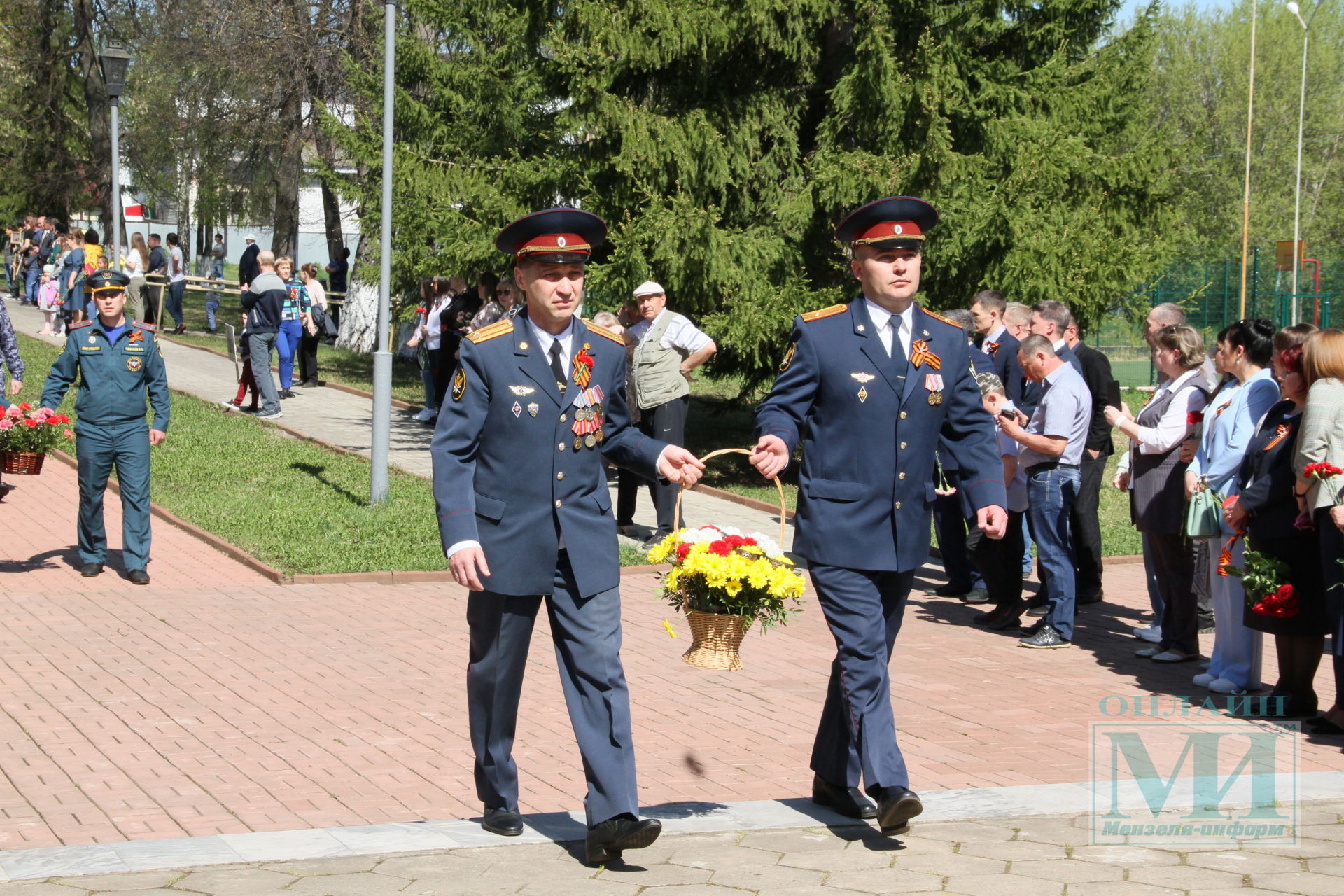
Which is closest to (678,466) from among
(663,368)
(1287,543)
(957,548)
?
(1287,543)

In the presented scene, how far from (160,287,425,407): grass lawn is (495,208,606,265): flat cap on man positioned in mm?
14876

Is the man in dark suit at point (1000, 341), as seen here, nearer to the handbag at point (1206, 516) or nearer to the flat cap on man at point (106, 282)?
the handbag at point (1206, 516)

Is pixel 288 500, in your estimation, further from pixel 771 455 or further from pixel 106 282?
pixel 771 455

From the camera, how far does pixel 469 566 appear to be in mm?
4750

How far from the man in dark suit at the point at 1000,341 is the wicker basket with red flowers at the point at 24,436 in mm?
6504

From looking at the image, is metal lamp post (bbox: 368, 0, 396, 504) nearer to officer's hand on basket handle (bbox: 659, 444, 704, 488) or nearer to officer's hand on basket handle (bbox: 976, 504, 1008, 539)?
officer's hand on basket handle (bbox: 659, 444, 704, 488)

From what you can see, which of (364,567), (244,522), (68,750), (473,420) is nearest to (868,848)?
(473,420)

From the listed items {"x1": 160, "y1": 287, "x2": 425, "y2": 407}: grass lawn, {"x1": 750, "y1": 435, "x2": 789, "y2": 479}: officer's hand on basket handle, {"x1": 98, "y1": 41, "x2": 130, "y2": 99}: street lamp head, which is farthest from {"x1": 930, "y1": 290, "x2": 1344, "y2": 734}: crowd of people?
{"x1": 98, "y1": 41, "x2": 130, "y2": 99}: street lamp head

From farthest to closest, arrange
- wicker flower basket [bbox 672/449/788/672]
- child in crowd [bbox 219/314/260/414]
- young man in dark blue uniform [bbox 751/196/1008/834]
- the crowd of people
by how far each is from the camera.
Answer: child in crowd [bbox 219/314/260/414] → the crowd of people → wicker flower basket [bbox 672/449/788/672] → young man in dark blue uniform [bbox 751/196/1008/834]

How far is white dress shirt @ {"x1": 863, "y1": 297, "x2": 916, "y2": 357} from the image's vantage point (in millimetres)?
5250

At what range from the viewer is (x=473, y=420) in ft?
16.0

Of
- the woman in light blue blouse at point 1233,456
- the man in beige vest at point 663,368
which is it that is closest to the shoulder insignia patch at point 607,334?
the woman in light blue blouse at point 1233,456

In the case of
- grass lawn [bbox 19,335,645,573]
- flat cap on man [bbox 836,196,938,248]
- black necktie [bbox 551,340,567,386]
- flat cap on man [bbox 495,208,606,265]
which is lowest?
grass lawn [bbox 19,335,645,573]

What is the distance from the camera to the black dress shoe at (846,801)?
5.37 metres
